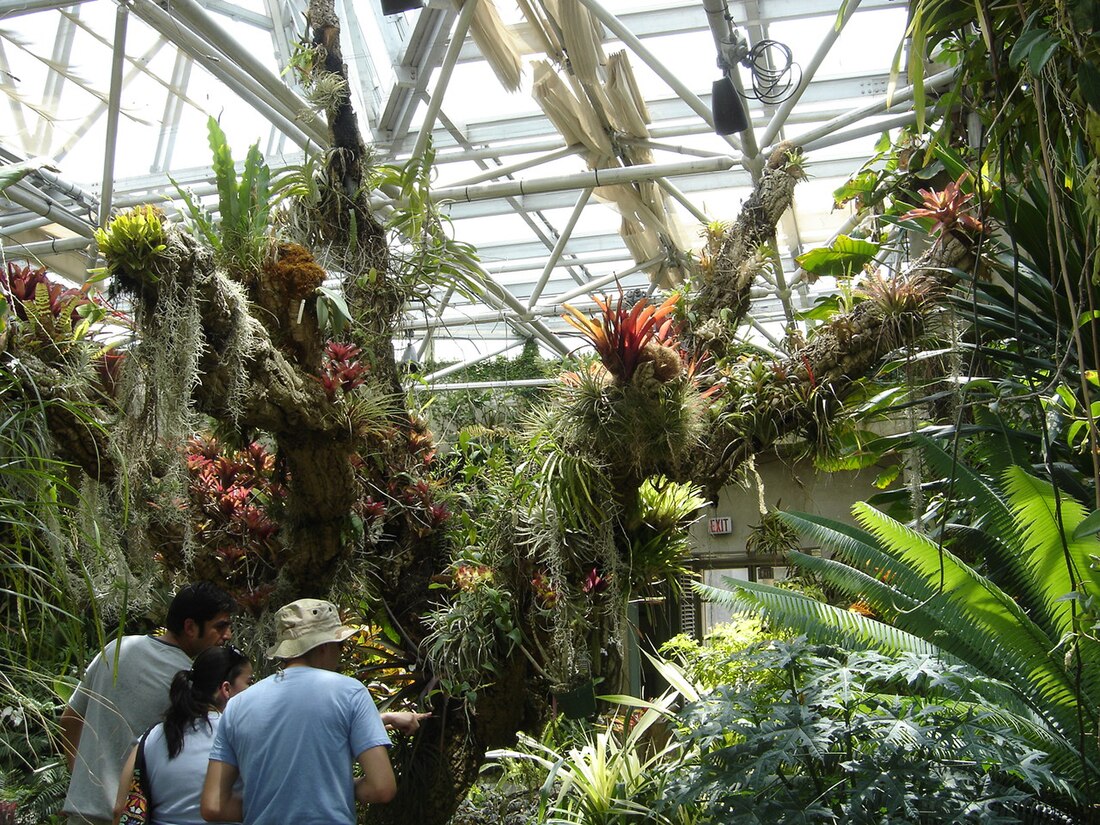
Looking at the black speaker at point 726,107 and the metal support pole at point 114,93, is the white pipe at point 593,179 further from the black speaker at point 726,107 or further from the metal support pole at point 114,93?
the metal support pole at point 114,93

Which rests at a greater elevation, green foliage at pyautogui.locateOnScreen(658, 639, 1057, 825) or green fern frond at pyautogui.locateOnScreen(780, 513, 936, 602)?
green fern frond at pyautogui.locateOnScreen(780, 513, 936, 602)

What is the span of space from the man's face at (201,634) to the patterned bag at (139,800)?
0.31 meters

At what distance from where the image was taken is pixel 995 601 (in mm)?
2984

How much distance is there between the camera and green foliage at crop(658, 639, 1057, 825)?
257cm

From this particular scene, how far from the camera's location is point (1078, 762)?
9.22 ft

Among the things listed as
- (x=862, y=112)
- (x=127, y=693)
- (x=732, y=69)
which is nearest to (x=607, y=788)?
(x=127, y=693)

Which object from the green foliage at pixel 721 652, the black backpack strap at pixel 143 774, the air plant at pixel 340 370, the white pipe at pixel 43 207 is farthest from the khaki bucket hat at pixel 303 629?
the white pipe at pixel 43 207

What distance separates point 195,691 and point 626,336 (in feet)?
5.94

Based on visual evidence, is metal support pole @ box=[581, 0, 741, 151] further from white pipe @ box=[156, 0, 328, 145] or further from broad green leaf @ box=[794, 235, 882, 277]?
white pipe @ box=[156, 0, 328, 145]

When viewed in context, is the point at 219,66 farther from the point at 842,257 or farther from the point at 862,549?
the point at 862,549

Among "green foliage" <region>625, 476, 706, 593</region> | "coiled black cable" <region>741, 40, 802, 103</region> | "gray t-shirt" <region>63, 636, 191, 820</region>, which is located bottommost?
"gray t-shirt" <region>63, 636, 191, 820</region>

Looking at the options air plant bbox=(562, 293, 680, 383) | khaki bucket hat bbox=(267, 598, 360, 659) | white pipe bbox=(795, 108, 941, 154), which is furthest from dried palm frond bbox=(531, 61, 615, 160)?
khaki bucket hat bbox=(267, 598, 360, 659)

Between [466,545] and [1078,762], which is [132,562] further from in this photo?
[1078,762]

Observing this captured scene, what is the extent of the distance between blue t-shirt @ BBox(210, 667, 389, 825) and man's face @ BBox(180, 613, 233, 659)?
42 cm
